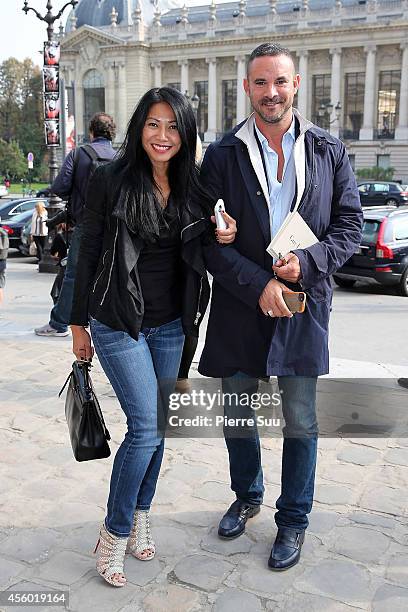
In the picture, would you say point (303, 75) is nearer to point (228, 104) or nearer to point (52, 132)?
point (228, 104)

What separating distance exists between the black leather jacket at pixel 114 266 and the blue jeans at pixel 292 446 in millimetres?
449

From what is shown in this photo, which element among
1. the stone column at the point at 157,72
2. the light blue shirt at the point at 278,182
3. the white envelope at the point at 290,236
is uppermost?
the stone column at the point at 157,72

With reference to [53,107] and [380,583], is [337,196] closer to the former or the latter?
[380,583]

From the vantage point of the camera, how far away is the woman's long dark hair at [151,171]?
8.84ft

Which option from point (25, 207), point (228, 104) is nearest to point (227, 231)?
point (25, 207)

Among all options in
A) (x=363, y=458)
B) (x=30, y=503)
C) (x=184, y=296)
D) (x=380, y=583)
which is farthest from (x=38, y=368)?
(x=380, y=583)

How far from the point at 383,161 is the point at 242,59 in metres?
17.3

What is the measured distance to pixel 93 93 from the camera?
7444cm

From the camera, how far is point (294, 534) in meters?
3.02

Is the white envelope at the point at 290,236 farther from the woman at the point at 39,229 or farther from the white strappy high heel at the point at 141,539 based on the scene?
the woman at the point at 39,229

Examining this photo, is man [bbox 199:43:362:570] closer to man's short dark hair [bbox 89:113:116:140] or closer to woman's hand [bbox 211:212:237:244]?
woman's hand [bbox 211:212:237:244]

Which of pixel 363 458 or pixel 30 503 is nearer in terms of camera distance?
pixel 30 503

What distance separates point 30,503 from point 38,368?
256cm

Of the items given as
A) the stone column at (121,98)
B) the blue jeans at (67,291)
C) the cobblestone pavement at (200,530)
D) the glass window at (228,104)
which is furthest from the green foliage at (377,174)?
the cobblestone pavement at (200,530)
